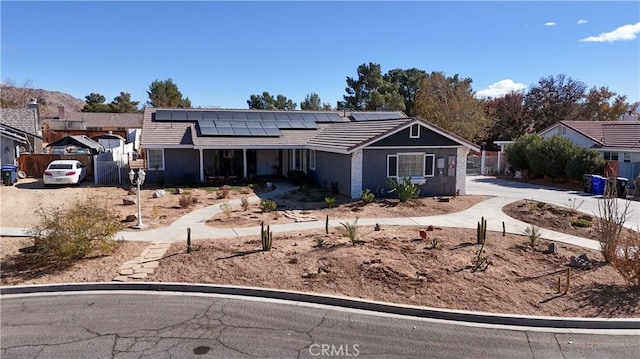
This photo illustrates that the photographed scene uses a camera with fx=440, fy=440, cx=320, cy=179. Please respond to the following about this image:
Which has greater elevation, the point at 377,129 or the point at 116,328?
the point at 377,129

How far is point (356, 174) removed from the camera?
19.8 meters

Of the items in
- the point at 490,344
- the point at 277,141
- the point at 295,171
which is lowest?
the point at 490,344

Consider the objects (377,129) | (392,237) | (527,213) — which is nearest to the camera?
(392,237)

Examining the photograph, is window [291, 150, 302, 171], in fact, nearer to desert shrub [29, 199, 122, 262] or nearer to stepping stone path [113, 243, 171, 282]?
stepping stone path [113, 243, 171, 282]

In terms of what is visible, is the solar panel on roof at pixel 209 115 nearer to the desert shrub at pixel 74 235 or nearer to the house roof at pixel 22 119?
the house roof at pixel 22 119

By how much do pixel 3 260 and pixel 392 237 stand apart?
9.72 m

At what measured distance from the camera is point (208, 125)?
88.1ft

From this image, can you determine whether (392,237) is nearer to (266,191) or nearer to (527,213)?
(527,213)

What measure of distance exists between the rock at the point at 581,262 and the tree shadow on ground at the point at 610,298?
106 cm

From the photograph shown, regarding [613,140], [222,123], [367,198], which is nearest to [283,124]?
[222,123]

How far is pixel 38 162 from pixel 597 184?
31204 millimetres

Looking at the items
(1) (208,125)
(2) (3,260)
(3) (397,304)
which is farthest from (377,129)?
(2) (3,260)

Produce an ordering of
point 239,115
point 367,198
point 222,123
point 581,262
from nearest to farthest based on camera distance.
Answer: point 581,262
point 367,198
point 222,123
point 239,115

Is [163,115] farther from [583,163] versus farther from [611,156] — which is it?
[611,156]
